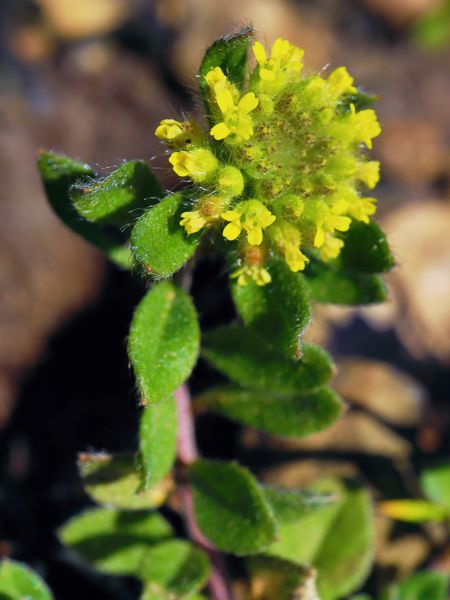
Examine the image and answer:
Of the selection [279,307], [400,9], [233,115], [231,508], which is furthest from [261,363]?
[400,9]

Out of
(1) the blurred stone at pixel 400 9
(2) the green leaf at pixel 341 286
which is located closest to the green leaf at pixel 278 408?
(2) the green leaf at pixel 341 286

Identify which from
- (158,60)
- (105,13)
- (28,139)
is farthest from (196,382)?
(105,13)

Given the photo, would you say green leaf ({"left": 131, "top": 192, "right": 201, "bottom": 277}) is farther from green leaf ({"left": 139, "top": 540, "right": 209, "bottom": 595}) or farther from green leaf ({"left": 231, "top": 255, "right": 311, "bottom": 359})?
green leaf ({"left": 139, "top": 540, "right": 209, "bottom": 595})

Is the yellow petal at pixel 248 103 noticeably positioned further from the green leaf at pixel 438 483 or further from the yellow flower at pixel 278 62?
the green leaf at pixel 438 483

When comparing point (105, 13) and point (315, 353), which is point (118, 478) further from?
point (105, 13)

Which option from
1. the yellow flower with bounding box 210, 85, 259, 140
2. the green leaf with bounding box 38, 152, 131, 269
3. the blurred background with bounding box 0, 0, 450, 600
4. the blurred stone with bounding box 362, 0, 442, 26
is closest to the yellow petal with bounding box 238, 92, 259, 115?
the yellow flower with bounding box 210, 85, 259, 140
